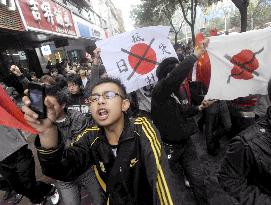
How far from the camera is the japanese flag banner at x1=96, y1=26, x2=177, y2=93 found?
487 cm

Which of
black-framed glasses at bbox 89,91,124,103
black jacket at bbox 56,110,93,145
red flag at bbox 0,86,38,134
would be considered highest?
red flag at bbox 0,86,38,134

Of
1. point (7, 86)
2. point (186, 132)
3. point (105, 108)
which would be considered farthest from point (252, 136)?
point (7, 86)

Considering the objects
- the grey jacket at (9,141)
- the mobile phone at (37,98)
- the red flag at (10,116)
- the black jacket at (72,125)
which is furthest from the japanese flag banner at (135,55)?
the mobile phone at (37,98)

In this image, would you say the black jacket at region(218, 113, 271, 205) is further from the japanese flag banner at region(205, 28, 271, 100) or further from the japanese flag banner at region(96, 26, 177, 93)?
the japanese flag banner at region(96, 26, 177, 93)

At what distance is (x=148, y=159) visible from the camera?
7.14 ft

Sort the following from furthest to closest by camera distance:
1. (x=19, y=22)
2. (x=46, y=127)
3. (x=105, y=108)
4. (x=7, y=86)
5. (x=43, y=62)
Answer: (x=43, y=62) → (x=19, y=22) → (x=7, y=86) → (x=105, y=108) → (x=46, y=127)

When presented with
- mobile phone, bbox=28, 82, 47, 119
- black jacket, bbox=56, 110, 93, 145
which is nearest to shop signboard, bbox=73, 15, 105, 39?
black jacket, bbox=56, 110, 93, 145

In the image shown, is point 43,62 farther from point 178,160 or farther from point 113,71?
point 178,160

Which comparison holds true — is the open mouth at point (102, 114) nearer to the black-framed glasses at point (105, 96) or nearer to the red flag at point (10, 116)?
the black-framed glasses at point (105, 96)

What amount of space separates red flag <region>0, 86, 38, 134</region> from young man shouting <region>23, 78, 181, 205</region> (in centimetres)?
14

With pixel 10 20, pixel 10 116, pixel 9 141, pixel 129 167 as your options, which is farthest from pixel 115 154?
pixel 10 20

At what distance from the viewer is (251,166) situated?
2018 millimetres

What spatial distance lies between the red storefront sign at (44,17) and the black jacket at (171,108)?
6511 millimetres

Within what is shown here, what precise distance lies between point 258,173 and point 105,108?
1.02 meters
